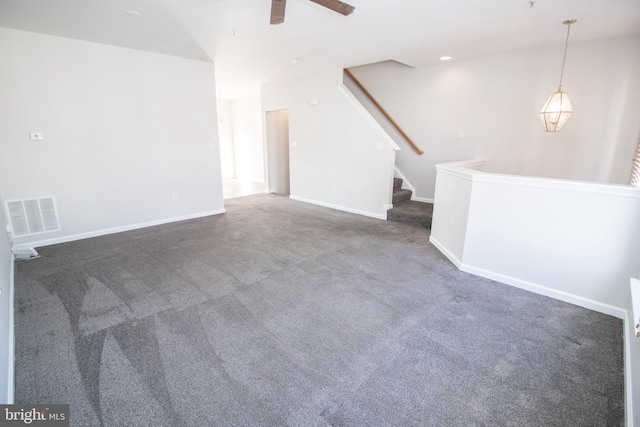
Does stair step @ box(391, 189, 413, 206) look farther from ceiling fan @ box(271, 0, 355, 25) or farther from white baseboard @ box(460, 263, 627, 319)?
ceiling fan @ box(271, 0, 355, 25)

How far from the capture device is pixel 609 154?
12.7 ft

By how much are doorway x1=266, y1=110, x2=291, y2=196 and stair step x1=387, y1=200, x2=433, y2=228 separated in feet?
10.9

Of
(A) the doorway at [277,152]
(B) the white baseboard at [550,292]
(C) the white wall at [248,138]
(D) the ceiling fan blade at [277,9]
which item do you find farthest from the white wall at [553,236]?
(C) the white wall at [248,138]

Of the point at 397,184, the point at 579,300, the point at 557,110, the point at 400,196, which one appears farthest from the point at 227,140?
the point at 579,300

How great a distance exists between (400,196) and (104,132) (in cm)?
499

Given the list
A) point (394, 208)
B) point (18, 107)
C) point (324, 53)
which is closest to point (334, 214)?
point (394, 208)

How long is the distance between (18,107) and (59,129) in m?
0.42

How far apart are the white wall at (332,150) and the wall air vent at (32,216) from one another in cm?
424

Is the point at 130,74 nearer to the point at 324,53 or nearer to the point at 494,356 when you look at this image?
the point at 324,53

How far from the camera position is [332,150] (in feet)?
19.0

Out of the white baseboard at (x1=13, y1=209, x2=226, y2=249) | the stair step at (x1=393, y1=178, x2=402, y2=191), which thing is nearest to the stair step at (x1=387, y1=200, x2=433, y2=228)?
the stair step at (x1=393, y1=178, x2=402, y2=191)

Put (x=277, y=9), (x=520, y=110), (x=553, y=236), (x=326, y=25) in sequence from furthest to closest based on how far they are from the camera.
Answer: (x=520, y=110), (x=326, y=25), (x=553, y=236), (x=277, y=9)

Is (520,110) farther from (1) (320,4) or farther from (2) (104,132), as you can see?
(2) (104,132)

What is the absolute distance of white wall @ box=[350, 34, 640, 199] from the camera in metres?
3.76
